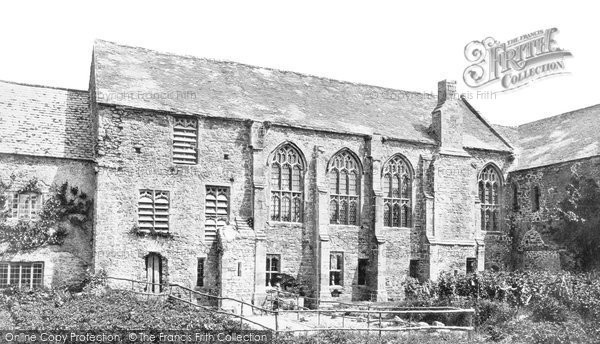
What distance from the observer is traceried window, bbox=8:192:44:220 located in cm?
2792

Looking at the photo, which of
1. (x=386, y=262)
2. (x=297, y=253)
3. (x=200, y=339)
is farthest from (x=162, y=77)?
(x=200, y=339)

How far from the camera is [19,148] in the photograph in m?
28.3

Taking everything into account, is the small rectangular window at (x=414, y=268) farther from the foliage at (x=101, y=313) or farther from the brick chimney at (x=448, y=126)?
the foliage at (x=101, y=313)

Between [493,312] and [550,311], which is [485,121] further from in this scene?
[550,311]

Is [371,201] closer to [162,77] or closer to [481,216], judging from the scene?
[481,216]

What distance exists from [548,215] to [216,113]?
19139 mm

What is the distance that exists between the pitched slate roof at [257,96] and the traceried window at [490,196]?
1.60 metres

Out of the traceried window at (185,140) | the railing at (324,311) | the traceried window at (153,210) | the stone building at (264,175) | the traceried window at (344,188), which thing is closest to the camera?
the railing at (324,311)

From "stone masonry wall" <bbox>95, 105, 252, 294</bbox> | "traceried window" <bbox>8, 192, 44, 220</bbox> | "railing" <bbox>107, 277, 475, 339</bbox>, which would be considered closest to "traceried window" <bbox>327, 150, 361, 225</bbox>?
"stone masonry wall" <bbox>95, 105, 252, 294</bbox>

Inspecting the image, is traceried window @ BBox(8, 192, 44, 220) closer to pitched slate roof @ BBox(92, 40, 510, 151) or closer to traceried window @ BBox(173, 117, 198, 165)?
pitched slate roof @ BBox(92, 40, 510, 151)

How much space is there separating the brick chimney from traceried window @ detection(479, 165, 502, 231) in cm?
298

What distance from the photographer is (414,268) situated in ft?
118

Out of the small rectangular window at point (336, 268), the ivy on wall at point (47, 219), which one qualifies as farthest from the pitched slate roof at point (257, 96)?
the small rectangular window at point (336, 268)

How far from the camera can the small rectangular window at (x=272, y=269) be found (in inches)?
1259
